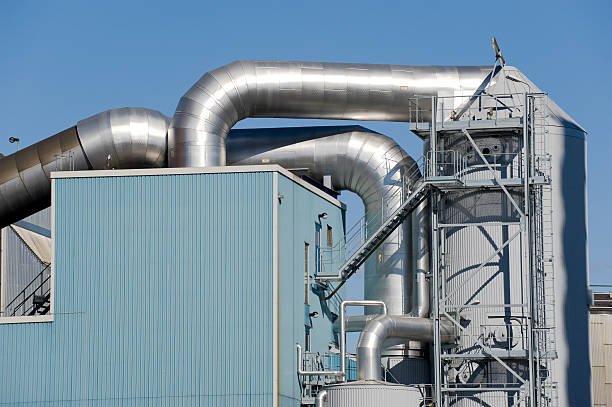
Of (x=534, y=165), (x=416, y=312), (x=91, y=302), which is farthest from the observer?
(x=416, y=312)

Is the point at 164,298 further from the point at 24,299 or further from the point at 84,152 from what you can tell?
the point at 24,299

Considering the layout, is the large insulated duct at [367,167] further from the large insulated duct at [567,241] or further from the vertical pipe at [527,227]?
the vertical pipe at [527,227]

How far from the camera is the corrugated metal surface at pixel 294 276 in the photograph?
1683 inches

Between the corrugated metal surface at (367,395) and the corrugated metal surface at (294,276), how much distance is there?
1.63 metres

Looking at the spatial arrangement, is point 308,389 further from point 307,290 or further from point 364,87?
point 364,87

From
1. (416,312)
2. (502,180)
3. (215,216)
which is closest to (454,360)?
(416,312)

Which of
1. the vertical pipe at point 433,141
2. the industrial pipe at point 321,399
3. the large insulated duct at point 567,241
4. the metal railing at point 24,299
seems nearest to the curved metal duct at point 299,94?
the vertical pipe at point 433,141

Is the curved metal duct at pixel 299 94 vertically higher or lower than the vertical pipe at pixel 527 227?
higher

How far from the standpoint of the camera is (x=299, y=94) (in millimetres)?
49062

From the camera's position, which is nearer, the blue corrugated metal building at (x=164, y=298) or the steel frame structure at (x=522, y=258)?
the blue corrugated metal building at (x=164, y=298)

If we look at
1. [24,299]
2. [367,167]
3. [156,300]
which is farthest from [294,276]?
[24,299]

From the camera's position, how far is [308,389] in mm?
44438

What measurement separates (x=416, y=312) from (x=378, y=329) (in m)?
4.80

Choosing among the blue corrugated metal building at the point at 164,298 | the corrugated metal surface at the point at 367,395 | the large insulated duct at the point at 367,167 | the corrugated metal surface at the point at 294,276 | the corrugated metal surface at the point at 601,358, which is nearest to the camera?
the corrugated metal surface at the point at 367,395
